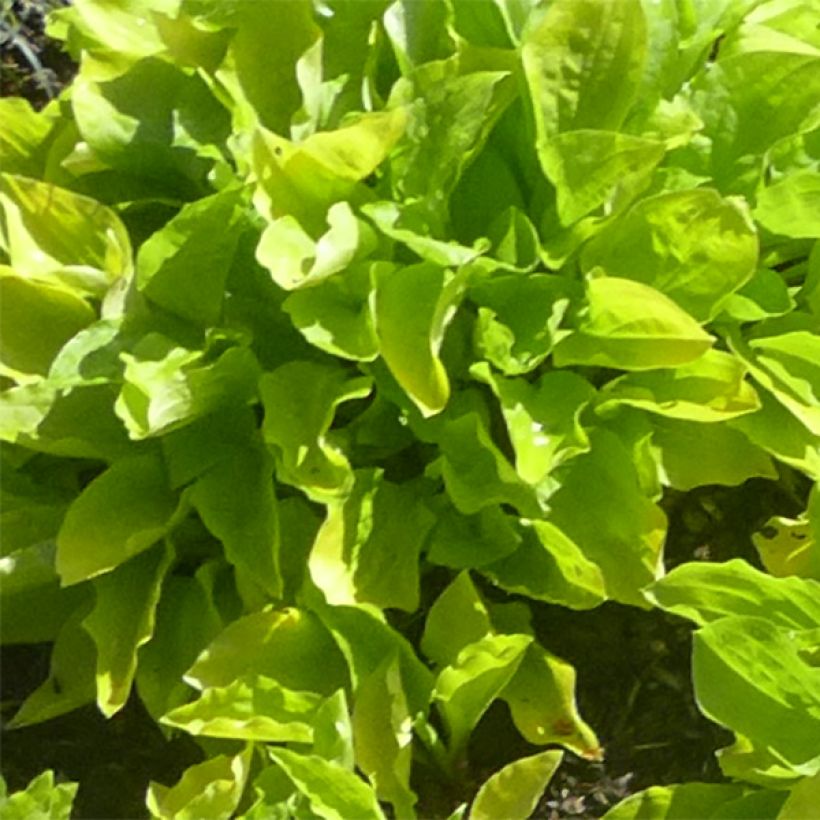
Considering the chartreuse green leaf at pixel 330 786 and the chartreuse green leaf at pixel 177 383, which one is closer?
the chartreuse green leaf at pixel 330 786

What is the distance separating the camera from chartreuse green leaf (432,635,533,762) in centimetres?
143

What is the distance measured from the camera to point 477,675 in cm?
144

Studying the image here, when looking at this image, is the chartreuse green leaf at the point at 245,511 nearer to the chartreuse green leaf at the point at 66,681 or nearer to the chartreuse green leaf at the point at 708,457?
the chartreuse green leaf at the point at 66,681

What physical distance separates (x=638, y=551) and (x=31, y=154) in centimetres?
93

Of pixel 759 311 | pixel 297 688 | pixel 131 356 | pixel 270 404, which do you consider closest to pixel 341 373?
pixel 270 404

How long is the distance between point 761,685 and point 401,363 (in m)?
0.47

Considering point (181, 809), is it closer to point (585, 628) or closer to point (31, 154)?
point (585, 628)

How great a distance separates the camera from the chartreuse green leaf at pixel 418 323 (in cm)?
143

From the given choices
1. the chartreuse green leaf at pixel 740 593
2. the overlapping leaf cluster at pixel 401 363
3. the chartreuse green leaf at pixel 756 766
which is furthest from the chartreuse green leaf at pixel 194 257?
the chartreuse green leaf at pixel 756 766

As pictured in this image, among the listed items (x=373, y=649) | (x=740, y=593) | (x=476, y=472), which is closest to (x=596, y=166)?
(x=476, y=472)

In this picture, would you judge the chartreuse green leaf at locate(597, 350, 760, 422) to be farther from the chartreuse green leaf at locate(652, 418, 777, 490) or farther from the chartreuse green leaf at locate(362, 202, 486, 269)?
the chartreuse green leaf at locate(362, 202, 486, 269)

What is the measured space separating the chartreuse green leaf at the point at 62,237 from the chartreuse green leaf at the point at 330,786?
57cm

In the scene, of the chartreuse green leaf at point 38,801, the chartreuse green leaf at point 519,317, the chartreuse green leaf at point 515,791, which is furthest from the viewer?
the chartreuse green leaf at point 519,317

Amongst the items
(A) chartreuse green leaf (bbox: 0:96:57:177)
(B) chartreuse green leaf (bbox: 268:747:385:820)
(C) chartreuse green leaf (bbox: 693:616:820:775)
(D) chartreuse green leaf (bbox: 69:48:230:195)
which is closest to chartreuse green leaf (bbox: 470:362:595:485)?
(C) chartreuse green leaf (bbox: 693:616:820:775)
